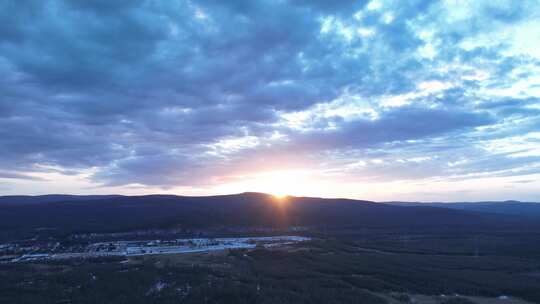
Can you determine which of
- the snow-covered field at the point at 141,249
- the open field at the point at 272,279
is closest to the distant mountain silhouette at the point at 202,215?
the snow-covered field at the point at 141,249

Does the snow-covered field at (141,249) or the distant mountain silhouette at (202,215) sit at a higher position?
the distant mountain silhouette at (202,215)

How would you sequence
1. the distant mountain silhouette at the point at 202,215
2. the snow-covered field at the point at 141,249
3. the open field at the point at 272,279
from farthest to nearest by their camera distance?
the distant mountain silhouette at the point at 202,215 → the snow-covered field at the point at 141,249 → the open field at the point at 272,279

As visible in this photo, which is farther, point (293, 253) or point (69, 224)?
point (69, 224)

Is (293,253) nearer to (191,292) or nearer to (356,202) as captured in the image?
(191,292)

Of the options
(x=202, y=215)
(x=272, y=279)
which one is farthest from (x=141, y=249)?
(x=202, y=215)

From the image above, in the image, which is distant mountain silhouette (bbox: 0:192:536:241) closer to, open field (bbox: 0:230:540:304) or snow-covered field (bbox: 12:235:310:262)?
snow-covered field (bbox: 12:235:310:262)

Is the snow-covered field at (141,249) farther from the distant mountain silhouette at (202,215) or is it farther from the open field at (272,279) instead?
the distant mountain silhouette at (202,215)

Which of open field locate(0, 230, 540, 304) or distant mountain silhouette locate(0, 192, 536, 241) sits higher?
distant mountain silhouette locate(0, 192, 536, 241)

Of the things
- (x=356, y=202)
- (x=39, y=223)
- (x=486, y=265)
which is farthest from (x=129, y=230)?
(x=356, y=202)

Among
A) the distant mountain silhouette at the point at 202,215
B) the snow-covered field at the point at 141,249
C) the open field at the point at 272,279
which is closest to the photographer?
the open field at the point at 272,279

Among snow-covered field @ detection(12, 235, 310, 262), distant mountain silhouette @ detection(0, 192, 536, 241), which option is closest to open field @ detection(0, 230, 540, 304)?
snow-covered field @ detection(12, 235, 310, 262)

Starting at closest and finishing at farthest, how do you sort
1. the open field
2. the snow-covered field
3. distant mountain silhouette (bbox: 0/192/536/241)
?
the open field
the snow-covered field
distant mountain silhouette (bbox: 0/192/536/241)
